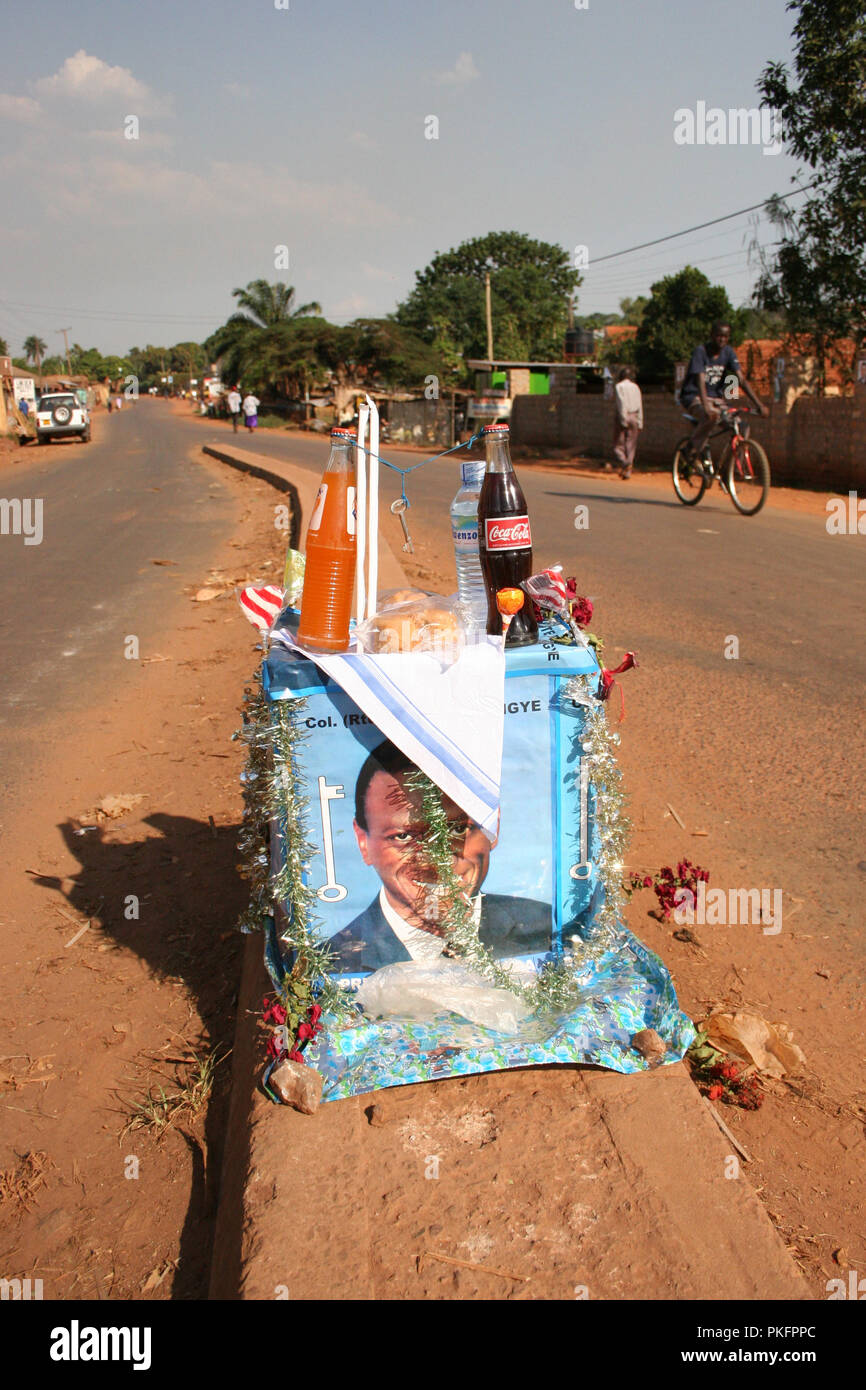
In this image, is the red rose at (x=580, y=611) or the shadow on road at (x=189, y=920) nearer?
the shadow on road at (x=189, y=920)

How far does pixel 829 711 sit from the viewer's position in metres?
4.63

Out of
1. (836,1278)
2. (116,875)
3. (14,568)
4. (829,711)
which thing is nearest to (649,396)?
(14,568)

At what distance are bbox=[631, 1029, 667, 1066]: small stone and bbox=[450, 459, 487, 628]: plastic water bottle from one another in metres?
1.00

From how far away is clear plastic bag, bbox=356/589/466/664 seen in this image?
85.4 inches

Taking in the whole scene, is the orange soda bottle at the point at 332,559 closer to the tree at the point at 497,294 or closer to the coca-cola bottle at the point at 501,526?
the coca-cola bottle at the point at 501,526

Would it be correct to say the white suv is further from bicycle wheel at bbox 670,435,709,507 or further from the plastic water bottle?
the plastic water bottle

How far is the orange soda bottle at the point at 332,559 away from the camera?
85.6 inches

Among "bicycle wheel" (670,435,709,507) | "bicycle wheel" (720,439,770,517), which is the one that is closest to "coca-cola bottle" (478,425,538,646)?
"bicycle wheel" (720,439,770,517)

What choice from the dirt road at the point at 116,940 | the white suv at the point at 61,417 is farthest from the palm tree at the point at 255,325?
the dirt road at the point at 116,940

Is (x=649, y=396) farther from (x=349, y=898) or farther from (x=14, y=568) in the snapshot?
(x=349, y=898)

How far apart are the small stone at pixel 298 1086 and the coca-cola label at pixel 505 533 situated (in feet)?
4.03

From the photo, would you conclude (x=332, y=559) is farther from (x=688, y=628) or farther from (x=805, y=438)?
(x=805, y=438)

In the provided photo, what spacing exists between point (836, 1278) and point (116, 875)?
255 cm

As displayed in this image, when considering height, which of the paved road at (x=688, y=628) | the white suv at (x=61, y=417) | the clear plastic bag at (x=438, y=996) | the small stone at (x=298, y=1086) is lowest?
the small stone at (x=298, y=1086)
